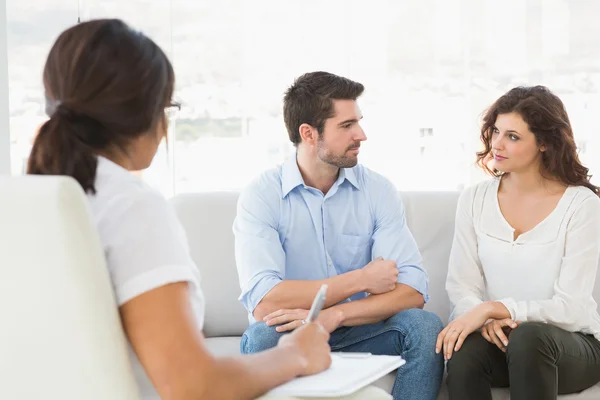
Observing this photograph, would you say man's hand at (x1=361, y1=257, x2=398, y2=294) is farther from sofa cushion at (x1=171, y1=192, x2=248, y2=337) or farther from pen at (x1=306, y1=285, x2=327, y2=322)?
pen at (x1=306, y1=285, x2=327, y2=322)

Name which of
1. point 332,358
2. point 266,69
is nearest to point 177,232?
point 332,358

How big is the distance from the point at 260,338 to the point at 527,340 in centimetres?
75

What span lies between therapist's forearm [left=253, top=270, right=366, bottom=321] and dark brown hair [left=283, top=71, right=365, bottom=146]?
580mm

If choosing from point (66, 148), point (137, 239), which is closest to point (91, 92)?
point (66, 148)

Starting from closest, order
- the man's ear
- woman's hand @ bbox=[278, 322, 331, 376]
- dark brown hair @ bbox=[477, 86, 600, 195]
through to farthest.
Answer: woman's hand @ bbox=[278, 322, 331, 376]
dark brown hair @ bbox=[477, 86, 600, 195]
the man's ear

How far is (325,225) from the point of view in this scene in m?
2.74

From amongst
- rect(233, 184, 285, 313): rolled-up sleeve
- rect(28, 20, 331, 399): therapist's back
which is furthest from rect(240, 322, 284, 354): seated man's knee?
rect(28, 20, 331, 399): therapist's back

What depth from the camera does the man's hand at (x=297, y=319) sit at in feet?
8.02

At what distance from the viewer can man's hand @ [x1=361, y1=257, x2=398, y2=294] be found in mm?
2541

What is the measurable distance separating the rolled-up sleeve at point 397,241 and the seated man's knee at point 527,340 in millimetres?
370

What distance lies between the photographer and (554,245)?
256cm

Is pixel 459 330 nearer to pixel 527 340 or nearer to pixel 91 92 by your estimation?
pixel 527 340

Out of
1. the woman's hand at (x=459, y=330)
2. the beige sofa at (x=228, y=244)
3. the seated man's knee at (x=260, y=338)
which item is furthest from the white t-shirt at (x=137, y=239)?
the beige sofa at (x=228, y=244)

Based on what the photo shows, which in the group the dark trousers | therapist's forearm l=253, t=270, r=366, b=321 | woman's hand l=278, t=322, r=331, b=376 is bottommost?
the dark trousers
